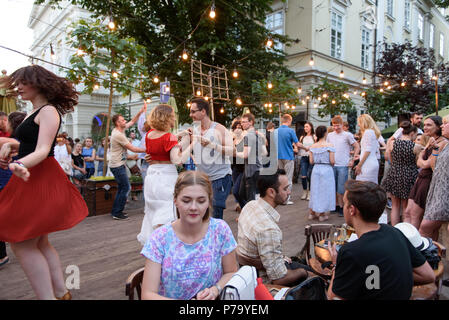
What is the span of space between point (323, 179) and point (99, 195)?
461cm

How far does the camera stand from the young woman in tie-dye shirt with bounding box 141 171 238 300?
1.56m

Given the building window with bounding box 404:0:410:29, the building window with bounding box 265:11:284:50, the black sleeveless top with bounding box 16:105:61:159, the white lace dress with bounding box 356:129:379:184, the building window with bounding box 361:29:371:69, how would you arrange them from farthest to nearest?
the building window with bounding box 404:0:410:29 < the building window with bounding box 361:29:371:69 < the building window with bounding box 265:11:284:50 < the white lace dress with bounding box 356:129:379:184 < the black sleeveless top with bounding box 16:105:61:159

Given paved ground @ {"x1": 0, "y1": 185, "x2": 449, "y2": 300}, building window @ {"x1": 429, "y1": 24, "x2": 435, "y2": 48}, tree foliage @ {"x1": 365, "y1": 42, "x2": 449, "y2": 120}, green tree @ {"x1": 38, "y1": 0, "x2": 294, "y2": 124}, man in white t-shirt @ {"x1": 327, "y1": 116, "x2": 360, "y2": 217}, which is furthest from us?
building window @ {"x1": 429, "y1": 24, "x2": 435, "y2": 48}

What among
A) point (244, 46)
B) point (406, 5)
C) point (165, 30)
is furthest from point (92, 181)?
point (406, 5)

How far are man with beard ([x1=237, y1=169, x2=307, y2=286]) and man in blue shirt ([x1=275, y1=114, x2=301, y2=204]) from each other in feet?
15.9

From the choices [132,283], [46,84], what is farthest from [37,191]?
[132,283]

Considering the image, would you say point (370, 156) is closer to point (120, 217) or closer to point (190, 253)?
point (190, 253)

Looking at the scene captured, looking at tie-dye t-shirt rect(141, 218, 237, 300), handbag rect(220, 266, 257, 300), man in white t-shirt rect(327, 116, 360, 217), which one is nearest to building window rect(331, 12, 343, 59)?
man in white t-shirt rect(327, 116, 360, 217)

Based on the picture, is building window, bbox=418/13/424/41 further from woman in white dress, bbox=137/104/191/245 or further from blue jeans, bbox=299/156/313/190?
woman in white dress, bbox=137/104/191/245

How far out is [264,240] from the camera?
2113mm

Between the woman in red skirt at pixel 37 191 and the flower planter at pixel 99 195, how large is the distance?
13.0 ft

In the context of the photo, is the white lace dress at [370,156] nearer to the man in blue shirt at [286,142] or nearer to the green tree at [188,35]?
the man in blue shirt at [286,142]

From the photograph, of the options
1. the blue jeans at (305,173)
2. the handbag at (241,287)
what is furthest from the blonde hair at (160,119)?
the blue jeans at (305,173)

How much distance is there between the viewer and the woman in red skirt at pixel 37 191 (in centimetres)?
207
